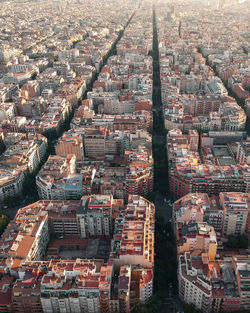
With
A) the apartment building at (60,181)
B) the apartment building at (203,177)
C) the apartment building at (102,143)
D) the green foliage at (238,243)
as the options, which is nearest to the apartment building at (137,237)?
the apartment building at (203,177)

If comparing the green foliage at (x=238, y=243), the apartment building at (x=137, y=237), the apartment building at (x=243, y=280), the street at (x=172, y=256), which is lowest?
the street at (x=172, y=256)

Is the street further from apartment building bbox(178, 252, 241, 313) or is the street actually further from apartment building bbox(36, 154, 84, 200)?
apartment building bbox(36, 154, 84, 200)

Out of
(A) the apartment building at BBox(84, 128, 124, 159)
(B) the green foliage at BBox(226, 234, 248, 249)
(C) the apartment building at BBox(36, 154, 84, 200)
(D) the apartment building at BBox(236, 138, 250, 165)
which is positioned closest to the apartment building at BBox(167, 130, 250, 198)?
→ (D) the apartment building at BBox(236, 138, 250, 165)

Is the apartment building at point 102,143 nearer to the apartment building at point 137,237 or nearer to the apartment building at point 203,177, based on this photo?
the apartment building at point 203,177

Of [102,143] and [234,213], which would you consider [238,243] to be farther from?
[102,143]

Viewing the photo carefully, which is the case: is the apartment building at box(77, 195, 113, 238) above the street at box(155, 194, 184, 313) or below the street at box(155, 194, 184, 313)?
above

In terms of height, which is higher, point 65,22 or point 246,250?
point 65,22

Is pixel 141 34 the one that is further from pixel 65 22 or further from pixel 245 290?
pixel 245 290

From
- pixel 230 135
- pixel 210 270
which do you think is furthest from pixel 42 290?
pixel 230 135
